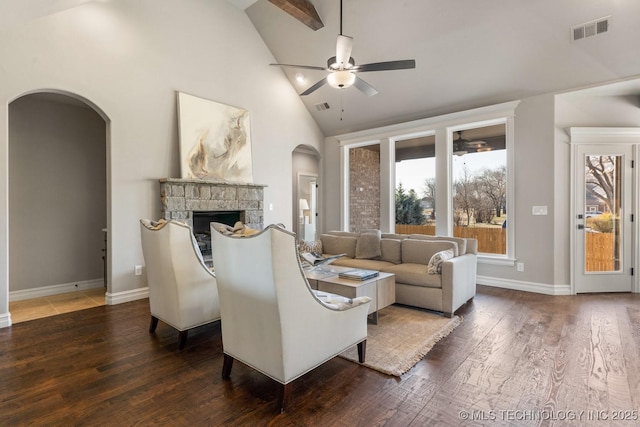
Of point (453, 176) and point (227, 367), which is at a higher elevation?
point (453, 176)

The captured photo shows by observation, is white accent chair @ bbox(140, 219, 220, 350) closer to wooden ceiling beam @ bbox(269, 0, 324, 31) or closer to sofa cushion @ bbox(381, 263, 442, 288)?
sofa cushion @ bbox(381, 263, 442, 288)

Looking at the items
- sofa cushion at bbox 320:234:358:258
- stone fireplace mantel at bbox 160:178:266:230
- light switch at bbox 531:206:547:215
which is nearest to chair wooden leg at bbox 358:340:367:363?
sofa cushion at bbox 320:234:358:258

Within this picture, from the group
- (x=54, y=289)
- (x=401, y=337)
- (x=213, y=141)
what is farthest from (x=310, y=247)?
(x=54, y=289)

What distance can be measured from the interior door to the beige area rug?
260cm

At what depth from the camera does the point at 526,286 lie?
4703 mm

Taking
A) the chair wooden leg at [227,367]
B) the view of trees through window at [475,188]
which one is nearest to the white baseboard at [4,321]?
the chair wooden leg at [227,367]

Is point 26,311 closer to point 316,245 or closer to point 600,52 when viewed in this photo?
point 316,245

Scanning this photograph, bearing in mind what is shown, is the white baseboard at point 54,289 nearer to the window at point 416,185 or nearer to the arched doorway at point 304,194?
the arched doorway at point 304,194

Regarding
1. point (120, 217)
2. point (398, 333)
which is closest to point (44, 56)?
point (120, 217)

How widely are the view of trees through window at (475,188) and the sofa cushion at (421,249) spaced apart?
5.00 feet

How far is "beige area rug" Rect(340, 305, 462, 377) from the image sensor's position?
2447 mm

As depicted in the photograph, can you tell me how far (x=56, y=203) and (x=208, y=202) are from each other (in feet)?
6.75

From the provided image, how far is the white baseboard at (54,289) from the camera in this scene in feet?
14.0

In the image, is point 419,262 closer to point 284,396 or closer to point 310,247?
point 310,247
